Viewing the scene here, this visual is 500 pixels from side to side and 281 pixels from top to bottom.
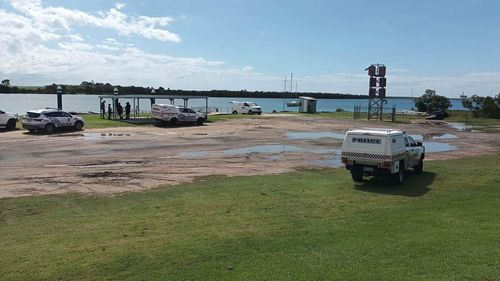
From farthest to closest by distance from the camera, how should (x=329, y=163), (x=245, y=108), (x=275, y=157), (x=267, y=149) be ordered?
1. (x=245, y=108)
2. (x=267, y=149)
3. (x=275, y=157)
4. (x=329, y=163)

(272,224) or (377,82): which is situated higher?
(377,82)

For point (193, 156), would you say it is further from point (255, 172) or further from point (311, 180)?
point (311, 180)

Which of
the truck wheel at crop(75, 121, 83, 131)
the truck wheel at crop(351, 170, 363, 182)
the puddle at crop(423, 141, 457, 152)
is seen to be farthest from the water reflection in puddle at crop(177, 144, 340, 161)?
the truck wheel at crop(75, 121, 83, 131)

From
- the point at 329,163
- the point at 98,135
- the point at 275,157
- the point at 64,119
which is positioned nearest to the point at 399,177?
the point at 329,163

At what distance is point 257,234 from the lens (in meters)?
9.64

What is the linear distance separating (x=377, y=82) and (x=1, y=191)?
5752 centimetres

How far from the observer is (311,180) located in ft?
55.9

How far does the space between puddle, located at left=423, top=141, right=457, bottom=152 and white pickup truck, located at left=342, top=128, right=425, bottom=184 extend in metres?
13.5

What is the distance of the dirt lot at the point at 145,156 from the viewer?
16.4 metres

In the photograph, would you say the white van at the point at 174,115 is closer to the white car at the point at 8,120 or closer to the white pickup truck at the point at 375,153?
the white car at the point at 8,120

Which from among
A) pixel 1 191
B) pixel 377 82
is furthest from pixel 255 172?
pixel 377 82

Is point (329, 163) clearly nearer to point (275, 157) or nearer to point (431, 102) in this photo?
point (275, 157)

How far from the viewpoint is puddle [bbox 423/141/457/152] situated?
29.6 m

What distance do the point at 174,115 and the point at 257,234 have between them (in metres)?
36.8
